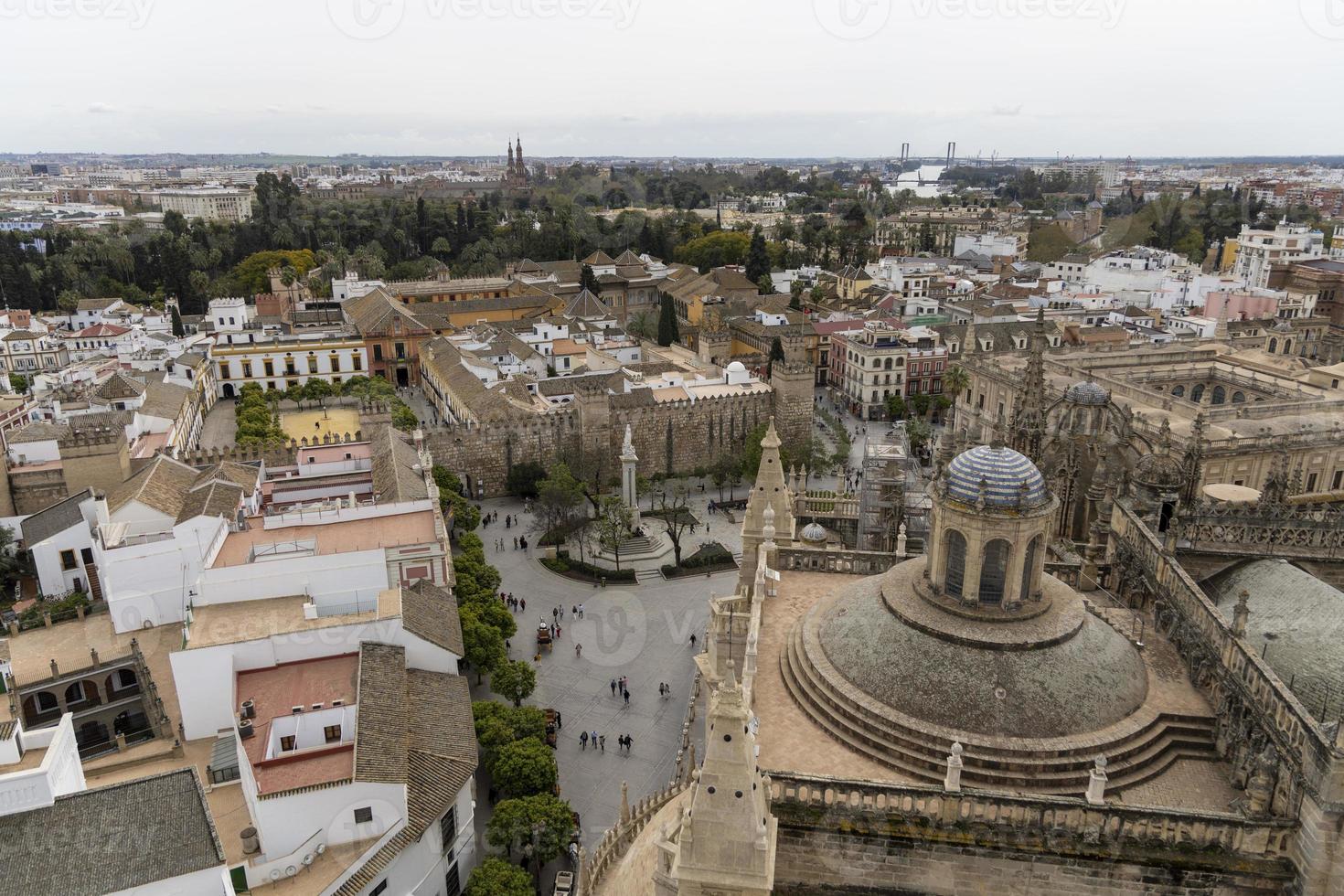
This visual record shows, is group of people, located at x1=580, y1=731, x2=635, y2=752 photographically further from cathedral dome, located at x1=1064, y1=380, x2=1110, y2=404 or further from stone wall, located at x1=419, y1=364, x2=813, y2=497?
stone wall, located at x1=419, y1=364, x2=813, y2=497

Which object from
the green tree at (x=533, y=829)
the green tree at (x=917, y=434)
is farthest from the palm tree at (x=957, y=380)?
the green tree at (x=533, y=829)

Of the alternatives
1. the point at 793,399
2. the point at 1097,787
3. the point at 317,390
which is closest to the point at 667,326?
the point at 793,399

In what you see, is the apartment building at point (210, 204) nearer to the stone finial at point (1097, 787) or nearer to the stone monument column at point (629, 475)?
the stone monument column at point (629, 475)

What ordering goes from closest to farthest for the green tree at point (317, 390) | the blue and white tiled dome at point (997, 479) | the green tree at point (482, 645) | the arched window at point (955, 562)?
1. the blue and white tiled dome at point (997, 479)
2. the arched window at point (955, 562)
3. the green tree at point (482, 645)
4. the green tree at point (317, 390)

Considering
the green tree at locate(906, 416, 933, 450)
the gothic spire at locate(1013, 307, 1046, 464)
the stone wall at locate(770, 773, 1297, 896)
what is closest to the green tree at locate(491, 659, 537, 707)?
the gothic spire at locate(1013, 307, 1046, 464)

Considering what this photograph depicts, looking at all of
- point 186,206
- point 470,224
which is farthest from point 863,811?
point 186,206
